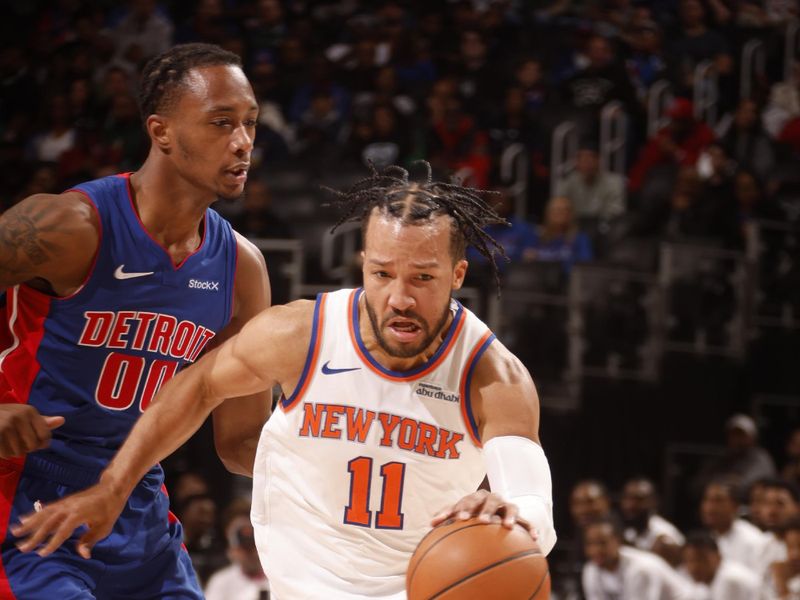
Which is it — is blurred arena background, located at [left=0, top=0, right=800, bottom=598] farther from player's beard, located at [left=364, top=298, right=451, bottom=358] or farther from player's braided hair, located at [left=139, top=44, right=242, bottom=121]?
player's beard, located at [left=364, top=298, right=451, bottom=358]

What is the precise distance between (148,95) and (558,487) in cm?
589

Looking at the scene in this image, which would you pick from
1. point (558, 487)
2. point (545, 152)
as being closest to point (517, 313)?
point (558, 487)

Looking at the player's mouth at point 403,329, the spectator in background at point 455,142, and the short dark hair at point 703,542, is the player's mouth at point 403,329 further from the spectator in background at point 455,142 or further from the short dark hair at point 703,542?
the spectator in background at point 455,142

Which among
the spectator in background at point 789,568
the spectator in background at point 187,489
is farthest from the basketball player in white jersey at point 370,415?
the spectator in background at point 187,489

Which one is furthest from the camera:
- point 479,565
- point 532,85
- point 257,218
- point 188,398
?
point 532,85

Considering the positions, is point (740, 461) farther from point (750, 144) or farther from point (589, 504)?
point (750, 144)

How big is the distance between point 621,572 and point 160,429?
15.6 ft

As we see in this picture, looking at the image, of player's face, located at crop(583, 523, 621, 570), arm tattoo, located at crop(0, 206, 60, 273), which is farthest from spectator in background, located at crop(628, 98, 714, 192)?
arm tattoo, located at crop(0, 206, 60, 273)

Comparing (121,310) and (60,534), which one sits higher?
(121,310)

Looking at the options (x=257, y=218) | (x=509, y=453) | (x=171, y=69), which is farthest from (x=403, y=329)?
(x=257, y=218)

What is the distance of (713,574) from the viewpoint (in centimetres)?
729

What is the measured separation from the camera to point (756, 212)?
1031cm

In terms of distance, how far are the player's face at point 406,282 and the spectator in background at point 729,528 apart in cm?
507

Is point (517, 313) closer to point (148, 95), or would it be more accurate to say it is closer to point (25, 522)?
point (148, 95)
